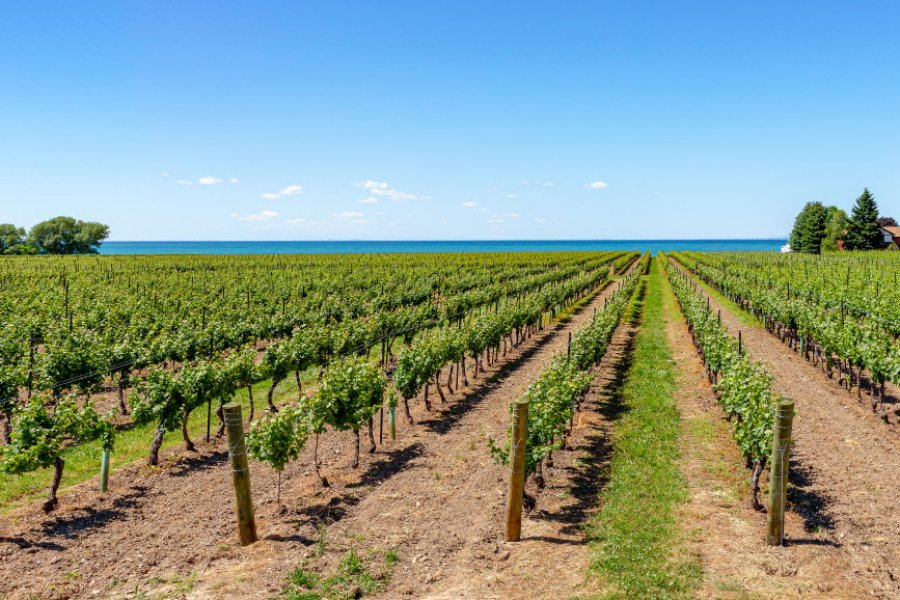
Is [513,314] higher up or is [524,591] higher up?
[513,314]

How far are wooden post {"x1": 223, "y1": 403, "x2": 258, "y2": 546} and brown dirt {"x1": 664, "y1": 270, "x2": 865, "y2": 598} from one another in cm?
640

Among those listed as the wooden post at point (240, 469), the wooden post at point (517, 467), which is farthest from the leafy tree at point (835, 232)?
the wooden post at point (240, 469)

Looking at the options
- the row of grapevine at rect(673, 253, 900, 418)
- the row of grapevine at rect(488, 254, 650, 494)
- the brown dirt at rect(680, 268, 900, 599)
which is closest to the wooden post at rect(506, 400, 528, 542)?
the row of grapevine at rect(488, 254, 650, 494)

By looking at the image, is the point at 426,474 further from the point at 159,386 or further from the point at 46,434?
the point at 46,434

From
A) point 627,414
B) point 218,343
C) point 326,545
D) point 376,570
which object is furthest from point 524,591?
point 218,343

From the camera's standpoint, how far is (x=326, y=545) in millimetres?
8062

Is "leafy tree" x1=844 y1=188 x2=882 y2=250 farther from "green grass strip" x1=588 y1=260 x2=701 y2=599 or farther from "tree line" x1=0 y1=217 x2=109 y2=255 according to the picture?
"tree line" x1=0 y1=217 x2=109 y2=255

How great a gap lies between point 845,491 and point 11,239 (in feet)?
461

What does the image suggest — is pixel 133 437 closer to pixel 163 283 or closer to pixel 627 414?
pixel 627 414

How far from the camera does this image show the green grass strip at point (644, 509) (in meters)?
6.99

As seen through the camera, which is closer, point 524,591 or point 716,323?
point 524,591

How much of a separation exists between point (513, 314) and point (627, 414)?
870 cm

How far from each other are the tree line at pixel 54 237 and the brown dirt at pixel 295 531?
124248mm

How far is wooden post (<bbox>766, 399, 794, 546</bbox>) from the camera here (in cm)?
763
